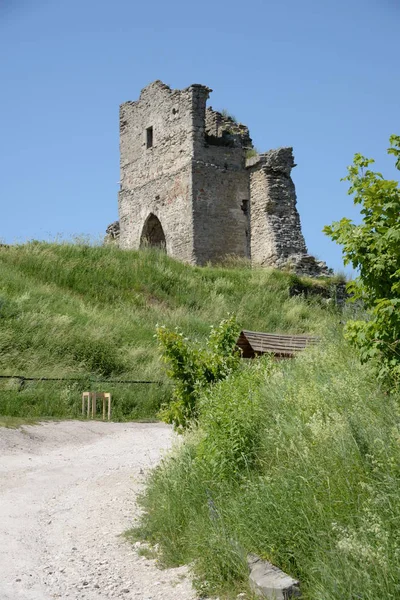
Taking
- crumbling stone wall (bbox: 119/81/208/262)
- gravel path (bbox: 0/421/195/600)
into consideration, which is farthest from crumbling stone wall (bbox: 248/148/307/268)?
gravel path (bbox: 0/421/195/600)

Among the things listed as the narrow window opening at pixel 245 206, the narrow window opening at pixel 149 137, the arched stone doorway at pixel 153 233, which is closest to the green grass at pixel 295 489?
the narrow window opening at pixel 245 206

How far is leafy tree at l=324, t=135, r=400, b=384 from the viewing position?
701 cm

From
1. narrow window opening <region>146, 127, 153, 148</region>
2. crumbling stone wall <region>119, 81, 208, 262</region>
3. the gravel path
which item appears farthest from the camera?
narrow window opening <region>146, 127, 153, 148</region>

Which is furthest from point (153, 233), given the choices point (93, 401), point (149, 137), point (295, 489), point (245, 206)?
point (295, 489)

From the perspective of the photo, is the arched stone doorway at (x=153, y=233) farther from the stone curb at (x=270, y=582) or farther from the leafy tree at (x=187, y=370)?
the stone curb at (x=270, y=582)

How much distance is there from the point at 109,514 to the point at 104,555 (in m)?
1.36

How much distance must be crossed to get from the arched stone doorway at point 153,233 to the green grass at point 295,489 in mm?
23074

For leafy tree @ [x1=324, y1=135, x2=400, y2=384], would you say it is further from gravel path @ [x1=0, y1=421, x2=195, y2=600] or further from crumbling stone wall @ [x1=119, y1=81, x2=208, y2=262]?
crumbling stone wall @ [x1=119, y1=81, x2=208, y2=262]

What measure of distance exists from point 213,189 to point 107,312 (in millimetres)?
9337

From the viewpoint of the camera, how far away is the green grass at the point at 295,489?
499cm

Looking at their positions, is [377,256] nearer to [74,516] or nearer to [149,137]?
[74,516]

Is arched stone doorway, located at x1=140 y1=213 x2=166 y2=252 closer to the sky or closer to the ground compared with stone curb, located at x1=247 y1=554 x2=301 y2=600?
closer to the sky

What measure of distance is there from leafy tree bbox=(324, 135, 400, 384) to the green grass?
1.11 ft

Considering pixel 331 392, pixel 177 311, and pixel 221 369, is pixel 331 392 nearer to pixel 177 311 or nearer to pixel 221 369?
pixel 221 369
